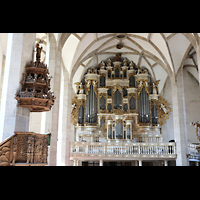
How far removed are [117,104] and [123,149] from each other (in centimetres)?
338

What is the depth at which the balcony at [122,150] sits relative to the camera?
1628 cm

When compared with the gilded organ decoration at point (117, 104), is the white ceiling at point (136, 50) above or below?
above

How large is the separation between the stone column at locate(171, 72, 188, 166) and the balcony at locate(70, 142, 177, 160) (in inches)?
17.3

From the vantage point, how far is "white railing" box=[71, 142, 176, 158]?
53.5ft

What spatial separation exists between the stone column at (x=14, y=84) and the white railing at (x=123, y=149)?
28.2 feet

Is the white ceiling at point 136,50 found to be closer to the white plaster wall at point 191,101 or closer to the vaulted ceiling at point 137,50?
the vaulted ceiling at point 137,50

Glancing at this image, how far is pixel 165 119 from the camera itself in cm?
1866

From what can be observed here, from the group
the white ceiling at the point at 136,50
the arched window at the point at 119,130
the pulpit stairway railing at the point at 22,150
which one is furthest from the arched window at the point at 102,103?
the pulpit stairway railing at the point at 22,150
